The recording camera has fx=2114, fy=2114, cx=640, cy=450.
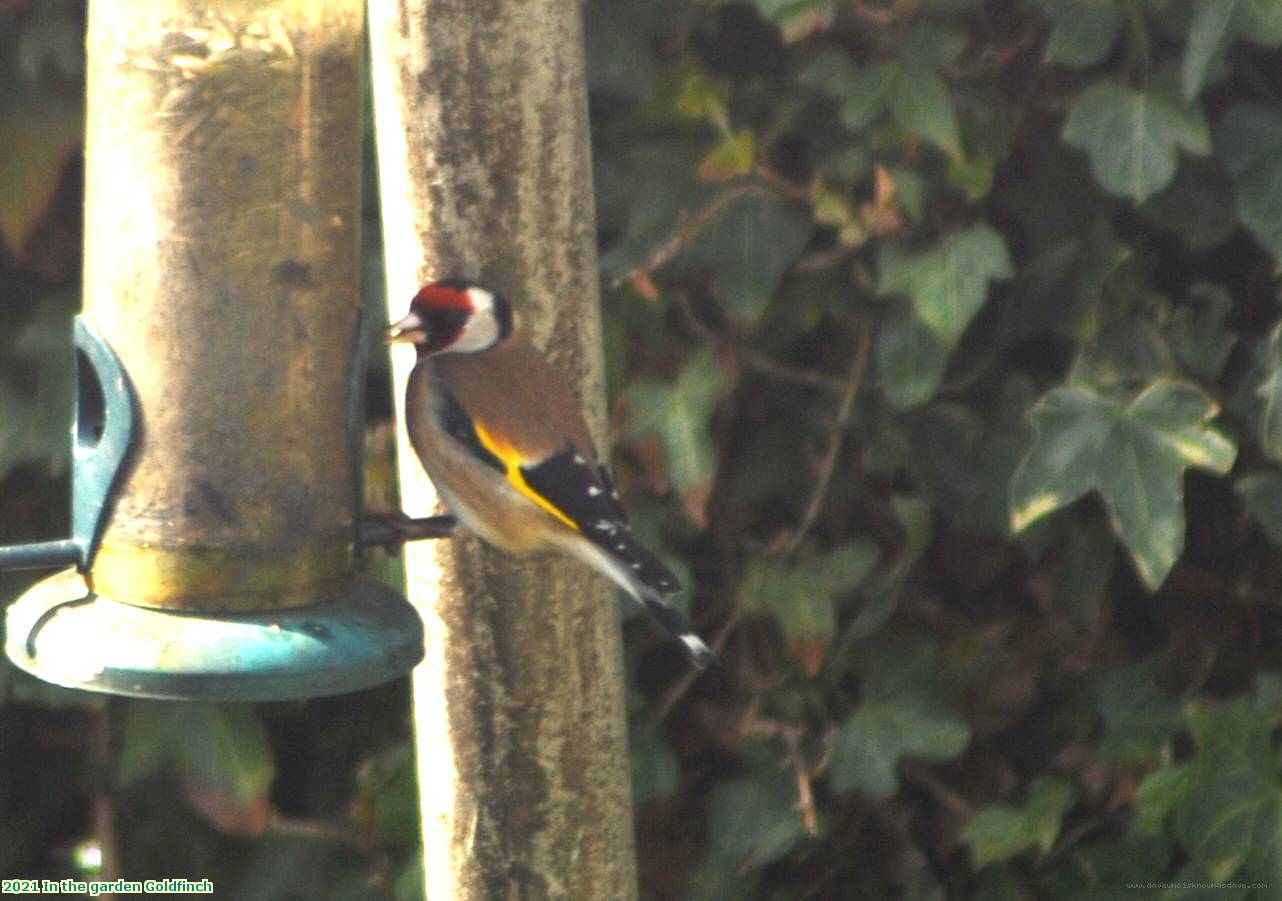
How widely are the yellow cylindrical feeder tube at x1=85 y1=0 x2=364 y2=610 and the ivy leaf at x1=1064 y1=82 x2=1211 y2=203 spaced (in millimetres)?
906

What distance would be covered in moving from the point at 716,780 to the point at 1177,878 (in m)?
0.74

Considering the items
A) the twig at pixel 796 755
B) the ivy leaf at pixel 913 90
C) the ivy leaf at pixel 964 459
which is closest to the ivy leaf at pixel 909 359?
the ivy leaf at pixel 964 459

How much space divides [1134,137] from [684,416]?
26.1 inches

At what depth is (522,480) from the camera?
2611 mm

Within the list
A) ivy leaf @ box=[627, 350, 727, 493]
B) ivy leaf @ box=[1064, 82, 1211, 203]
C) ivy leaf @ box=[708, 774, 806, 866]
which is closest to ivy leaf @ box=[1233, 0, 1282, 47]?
ivy leaf @ box=[1064, 82, 1211, 203]

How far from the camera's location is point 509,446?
268cm

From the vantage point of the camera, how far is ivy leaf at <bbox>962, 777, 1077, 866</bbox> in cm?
293

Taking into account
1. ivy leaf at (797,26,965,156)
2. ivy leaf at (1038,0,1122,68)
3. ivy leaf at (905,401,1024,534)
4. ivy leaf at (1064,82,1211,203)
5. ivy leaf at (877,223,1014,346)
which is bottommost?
ivy leaf at (905,401,1024,534)

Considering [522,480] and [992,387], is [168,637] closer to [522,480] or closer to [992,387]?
[522,480]

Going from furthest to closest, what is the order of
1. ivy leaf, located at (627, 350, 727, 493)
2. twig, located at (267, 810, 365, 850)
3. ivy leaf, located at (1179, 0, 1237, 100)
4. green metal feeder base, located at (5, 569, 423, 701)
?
twig, located at (267, 810, 365, 850)
ivy leaf, located at (627, 350, 727, 493)
ivy leaf, located at (1179, 0, 1237, 100)
green metal feeder base, located at (5, 569, 423, 701)

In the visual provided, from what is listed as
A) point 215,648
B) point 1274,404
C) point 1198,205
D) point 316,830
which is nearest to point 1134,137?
point 1198,205

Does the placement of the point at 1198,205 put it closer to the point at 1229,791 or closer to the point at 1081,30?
the point at 1081,30

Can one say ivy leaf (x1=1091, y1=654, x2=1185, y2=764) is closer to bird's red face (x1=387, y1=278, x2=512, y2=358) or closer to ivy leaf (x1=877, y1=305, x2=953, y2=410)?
ivy leaf (x1=877, y1=305, x2=953, y2=410)

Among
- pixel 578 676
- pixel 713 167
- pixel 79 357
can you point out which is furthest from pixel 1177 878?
pixel 79 357
